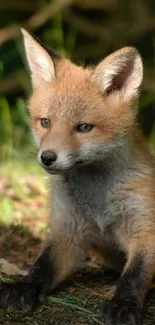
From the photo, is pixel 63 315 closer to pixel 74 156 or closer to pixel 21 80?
pixel 74 156

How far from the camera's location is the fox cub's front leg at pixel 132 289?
12.2 feet

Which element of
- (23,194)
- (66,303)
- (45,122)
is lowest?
(23,194)

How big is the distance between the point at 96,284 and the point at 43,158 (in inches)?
42.1

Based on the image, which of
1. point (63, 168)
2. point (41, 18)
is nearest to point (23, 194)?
point (63, 168)

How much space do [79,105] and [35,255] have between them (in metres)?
1.48

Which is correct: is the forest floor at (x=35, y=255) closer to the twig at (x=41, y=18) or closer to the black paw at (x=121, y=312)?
the black paw at (x=121, y=312)

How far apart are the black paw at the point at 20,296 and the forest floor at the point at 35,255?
5 cm

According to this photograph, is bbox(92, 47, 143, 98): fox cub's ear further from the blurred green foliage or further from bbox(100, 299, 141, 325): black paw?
the blurred green foliage

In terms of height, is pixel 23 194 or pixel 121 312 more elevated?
pixel 121 312

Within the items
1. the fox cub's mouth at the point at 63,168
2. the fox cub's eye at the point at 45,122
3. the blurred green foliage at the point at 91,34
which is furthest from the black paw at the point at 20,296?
the blurred green foliage at the point at 91,34

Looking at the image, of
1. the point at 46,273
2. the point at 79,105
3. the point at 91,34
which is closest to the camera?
the point at 79,105

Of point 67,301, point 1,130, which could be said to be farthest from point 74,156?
point 1,130

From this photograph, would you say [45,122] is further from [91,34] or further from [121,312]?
[91,34]

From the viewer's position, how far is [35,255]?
5.10m
